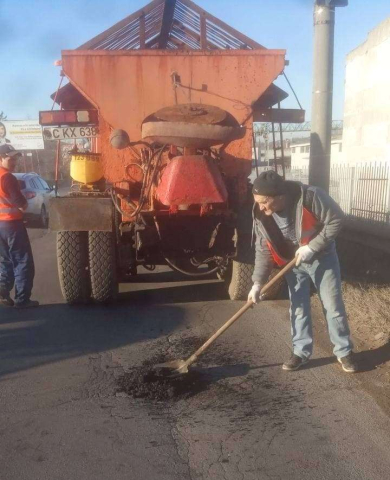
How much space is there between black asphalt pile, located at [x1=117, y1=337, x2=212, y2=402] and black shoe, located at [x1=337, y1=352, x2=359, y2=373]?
106 cm

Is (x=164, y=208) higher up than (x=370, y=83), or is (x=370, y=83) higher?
(x=370, y=83)

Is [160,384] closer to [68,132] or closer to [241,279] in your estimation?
[241,279]

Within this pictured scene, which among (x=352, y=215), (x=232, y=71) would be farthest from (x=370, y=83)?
(x=232, y=71)

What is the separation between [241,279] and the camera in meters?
6.52

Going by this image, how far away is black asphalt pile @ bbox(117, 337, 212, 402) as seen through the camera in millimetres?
4074

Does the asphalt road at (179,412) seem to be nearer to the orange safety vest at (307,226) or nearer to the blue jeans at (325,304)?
the blue jeans at (325,304)

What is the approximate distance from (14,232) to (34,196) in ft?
29.1

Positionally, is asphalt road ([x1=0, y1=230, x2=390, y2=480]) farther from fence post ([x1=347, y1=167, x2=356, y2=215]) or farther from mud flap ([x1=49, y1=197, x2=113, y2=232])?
fence post ([x1=347, y1=167, x2=356, y2=215])

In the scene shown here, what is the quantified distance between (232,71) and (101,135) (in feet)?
5.61

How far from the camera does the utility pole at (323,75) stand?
702 centimetres

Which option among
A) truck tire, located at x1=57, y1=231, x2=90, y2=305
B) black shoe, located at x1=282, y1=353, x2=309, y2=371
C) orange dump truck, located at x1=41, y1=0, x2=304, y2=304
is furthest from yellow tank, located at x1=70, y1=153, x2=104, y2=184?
black shoe, located at x1=282, y1=353, x2=309, y2=371

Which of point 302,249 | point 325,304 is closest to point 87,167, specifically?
point 302,249

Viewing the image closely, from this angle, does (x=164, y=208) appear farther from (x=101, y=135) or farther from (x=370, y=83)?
(x=370, y=83)

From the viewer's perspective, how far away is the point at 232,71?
653 cm
